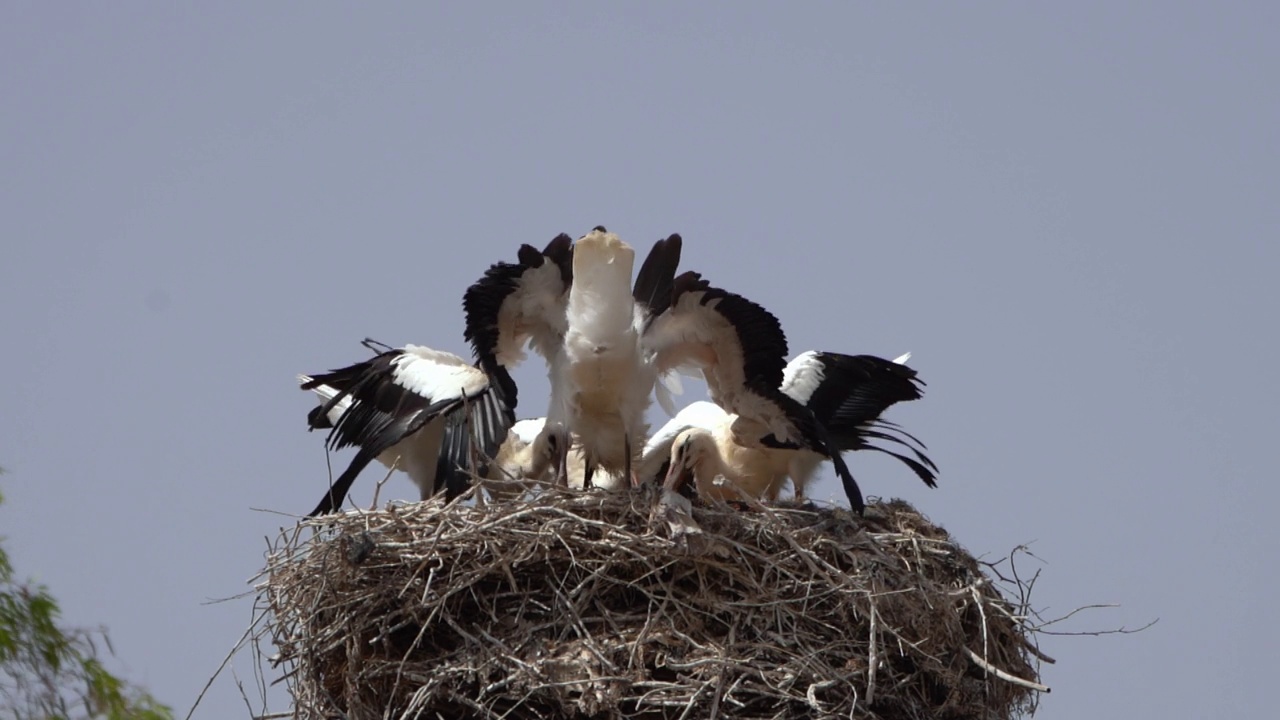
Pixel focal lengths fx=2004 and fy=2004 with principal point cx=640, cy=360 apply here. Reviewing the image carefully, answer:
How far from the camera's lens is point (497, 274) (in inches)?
360

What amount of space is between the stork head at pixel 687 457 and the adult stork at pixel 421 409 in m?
1.20

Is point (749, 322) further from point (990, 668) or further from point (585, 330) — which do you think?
point (990, 668)

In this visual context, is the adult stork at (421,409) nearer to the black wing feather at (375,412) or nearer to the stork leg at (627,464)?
the black wing feather at (375,412)

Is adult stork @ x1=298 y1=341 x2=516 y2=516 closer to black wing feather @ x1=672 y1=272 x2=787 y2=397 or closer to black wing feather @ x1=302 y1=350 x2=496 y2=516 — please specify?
black wing feather @ x1=302 y1=350 x2=496 y2=516

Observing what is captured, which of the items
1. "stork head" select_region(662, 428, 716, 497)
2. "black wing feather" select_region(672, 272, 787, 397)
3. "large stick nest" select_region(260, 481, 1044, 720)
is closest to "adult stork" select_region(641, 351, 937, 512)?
"stork head" select_region(662, 428, 716, 497)

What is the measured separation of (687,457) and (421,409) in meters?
1.58

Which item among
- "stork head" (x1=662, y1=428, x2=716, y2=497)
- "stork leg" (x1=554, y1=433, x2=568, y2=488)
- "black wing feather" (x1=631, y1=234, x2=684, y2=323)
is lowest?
"stork leg" (x1=554, y1=433, x2=568, y2=488)

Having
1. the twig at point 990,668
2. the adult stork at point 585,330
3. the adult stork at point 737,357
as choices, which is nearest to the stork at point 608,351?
the adult stork at point 585,330

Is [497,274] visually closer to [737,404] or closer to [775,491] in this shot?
[737,404]

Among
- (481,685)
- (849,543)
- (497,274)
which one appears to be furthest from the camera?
(497,274)

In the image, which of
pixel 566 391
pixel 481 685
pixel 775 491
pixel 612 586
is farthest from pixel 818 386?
pixel 481 685

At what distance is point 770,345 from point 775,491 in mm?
1764

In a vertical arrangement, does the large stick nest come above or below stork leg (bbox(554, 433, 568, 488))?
below

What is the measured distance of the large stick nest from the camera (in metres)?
7.76
